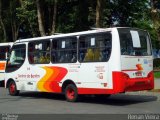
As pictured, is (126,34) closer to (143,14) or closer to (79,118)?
(79,118)

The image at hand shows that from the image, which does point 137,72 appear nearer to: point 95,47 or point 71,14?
point 95,47

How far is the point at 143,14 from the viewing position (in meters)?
43.3

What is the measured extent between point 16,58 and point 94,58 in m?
5.53

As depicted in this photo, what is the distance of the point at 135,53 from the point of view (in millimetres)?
15750

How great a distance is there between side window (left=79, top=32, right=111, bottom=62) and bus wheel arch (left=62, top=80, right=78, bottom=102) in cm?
113

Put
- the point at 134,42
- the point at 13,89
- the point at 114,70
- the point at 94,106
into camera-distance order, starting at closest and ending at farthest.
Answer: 1. the point at 114,70
2. the point at 94,106
3. the point at 134,42
4. the point at 13,89

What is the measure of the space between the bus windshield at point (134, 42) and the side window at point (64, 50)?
7.23ft

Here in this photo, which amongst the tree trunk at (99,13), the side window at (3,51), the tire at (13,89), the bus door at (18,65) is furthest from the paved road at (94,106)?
the side window at (3,51)

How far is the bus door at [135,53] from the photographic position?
50.2 feet

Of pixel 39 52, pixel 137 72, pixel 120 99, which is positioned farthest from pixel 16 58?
pixel 137 72

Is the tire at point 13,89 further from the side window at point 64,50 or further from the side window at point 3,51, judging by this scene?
the side window at point 3,51

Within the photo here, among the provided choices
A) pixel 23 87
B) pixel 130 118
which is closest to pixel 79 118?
pixel 130 118

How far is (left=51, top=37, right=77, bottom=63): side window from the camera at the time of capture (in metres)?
16.9

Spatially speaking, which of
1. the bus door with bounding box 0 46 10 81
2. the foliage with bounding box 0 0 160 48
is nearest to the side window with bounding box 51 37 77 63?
the bus door with bounding box 0 46 10 81
